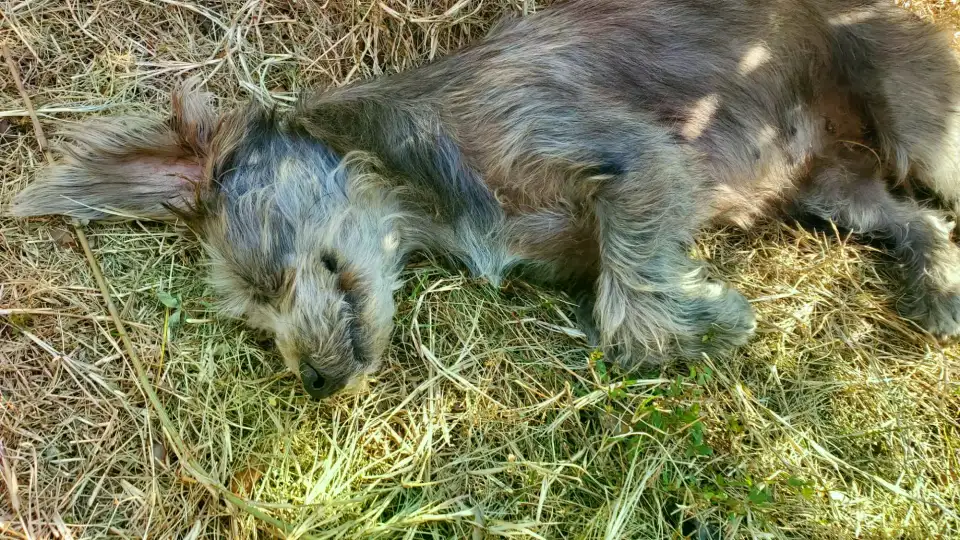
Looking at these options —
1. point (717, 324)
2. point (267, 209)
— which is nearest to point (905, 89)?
point (717, 324)

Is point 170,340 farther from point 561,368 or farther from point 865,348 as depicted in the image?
point 865,348

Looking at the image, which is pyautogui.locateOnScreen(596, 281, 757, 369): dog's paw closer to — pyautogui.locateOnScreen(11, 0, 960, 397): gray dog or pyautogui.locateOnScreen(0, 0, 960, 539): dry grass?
pyautogui.locateOnScreen(11, 0, 960, 397): gray dog

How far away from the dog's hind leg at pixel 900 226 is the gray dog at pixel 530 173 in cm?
2

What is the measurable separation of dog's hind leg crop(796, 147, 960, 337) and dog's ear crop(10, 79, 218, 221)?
12.0 feet

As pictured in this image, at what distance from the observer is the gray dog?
327 cm

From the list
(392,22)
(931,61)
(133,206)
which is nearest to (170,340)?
(133,206)

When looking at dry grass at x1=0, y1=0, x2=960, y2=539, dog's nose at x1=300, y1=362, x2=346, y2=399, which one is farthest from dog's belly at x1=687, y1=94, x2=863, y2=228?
dog's nose at x1=300, y1=362, x2=346, y2=399

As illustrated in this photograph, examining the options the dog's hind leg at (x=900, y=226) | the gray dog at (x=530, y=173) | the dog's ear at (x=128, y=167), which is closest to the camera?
the gray dog at (x=530, y=173)

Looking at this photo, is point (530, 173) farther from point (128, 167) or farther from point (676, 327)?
point (128, 167)

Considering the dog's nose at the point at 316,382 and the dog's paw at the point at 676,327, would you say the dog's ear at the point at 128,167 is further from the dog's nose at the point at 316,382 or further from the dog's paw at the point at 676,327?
the dog's paw at the point at 676,327

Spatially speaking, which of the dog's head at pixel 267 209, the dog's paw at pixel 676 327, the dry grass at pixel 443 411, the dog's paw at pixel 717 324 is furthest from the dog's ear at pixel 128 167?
the dog's paw at pixel 717 324

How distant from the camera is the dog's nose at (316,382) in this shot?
3041 mm

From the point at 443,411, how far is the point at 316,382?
0.65m

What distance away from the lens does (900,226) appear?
153 inches
